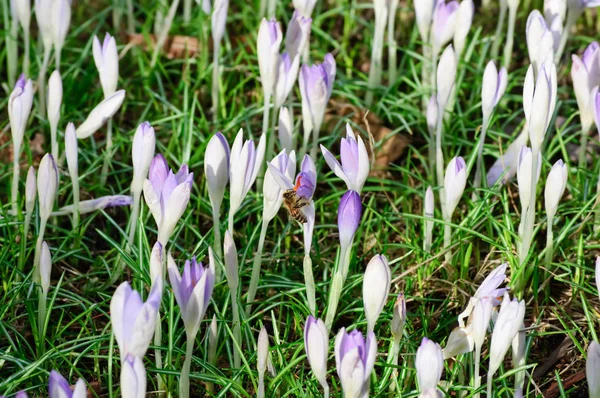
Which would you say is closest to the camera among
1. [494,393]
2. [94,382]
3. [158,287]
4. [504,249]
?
[158,287]

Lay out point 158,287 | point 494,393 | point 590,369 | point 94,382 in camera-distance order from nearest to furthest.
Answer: point 158,287 → point 590,369 → point 494,393 → point 94,382

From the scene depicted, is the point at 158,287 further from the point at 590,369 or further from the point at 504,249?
the point at 504,249

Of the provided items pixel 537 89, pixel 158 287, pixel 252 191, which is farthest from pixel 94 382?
pixel 537 89

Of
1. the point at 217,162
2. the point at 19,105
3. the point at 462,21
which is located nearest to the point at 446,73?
the point at 462,21

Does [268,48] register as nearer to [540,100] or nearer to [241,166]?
[241,166]

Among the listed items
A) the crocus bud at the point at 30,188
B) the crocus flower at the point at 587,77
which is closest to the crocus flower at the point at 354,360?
the crocus bud at the point at 30,188

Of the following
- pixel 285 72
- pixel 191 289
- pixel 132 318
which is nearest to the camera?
pixel 132 318

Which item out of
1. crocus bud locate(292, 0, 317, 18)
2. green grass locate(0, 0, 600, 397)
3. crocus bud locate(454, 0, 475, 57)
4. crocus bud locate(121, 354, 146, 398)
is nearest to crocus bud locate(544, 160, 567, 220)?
green grass locate(0, 0, 600, 397)
